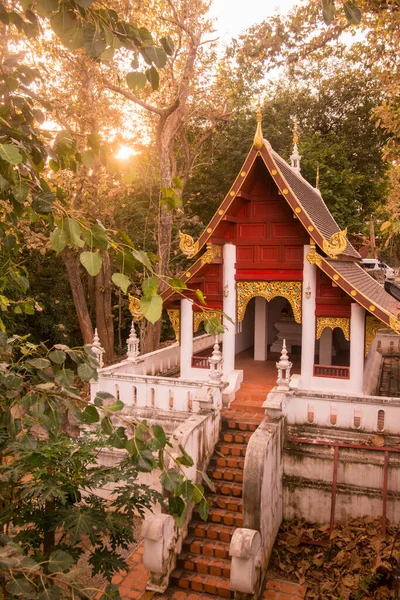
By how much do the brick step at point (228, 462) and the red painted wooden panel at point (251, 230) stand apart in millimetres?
4534

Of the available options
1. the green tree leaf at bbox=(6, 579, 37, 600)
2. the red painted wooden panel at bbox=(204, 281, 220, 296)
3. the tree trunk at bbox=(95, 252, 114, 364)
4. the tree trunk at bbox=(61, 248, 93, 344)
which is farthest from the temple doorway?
the green tree leaf at bbox=(6, 579, 37, 600)

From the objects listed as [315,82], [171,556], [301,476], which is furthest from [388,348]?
[315,82]

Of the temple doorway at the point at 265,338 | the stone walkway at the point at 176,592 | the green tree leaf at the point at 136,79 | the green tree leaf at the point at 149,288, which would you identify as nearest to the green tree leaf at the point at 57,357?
the green tree leaf at the point at 149,288

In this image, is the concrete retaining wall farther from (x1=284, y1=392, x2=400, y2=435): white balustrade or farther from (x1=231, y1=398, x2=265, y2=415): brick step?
(x1=231, y1=398, x2=265, y2=415): brick step

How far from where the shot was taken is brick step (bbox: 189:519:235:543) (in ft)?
23.4

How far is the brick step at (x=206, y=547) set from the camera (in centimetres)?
692

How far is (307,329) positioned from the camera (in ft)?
31.1

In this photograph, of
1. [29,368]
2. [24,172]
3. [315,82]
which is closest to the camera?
[24,172]

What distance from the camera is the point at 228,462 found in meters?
8.05

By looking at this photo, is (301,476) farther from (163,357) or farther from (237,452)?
(163,357)

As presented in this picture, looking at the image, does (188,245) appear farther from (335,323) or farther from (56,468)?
(56,468)

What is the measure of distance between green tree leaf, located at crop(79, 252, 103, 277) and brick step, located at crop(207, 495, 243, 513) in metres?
6.58

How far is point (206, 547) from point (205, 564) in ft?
0.82

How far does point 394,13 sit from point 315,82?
616 inches
